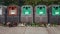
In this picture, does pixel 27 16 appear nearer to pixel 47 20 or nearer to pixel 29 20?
pixel 29 20

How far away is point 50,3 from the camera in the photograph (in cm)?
825

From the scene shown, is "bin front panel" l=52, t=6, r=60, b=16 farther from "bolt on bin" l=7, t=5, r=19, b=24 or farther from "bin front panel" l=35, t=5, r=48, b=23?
"bolt on bin" l=7, t=5, r=19, b=24

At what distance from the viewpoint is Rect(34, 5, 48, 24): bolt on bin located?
7.55 metres

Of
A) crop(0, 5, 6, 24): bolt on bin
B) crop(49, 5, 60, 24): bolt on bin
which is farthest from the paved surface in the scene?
crop(0, 5, 6, 24): bolt on bin

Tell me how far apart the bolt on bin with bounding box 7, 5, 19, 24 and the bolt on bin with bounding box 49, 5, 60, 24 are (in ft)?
4.86

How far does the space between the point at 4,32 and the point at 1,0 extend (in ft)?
8.58

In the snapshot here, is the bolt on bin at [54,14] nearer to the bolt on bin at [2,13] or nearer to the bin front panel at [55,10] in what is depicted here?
the bin front panel at [55,10]

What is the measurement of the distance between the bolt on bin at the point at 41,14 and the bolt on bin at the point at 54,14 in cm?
23

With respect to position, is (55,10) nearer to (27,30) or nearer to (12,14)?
(27,30)

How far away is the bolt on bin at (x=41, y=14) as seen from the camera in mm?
7551

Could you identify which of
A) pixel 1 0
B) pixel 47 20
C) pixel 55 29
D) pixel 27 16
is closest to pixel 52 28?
pixel 55 29

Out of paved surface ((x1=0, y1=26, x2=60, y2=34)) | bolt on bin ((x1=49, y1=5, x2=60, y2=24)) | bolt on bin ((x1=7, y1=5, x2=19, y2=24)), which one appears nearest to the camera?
paved surface ((x1=0, y1=26, x2=60, y2=34))

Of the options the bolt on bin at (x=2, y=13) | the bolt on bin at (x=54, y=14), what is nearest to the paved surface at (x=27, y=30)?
the bolt on bin at (x=54, y=14)

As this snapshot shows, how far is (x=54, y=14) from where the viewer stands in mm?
7578
